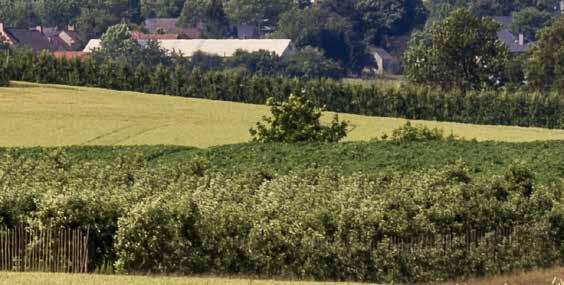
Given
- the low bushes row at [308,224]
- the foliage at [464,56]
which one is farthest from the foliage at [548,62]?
the low bushes row at [308,224]

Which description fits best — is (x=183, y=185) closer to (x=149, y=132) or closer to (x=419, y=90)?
(x=149, y=132)

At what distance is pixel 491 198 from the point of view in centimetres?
5922

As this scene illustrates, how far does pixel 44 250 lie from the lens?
5262 centimetres

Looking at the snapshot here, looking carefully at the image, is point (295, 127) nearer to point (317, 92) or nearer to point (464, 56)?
point (317, 92)

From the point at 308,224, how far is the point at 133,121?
2054 inches

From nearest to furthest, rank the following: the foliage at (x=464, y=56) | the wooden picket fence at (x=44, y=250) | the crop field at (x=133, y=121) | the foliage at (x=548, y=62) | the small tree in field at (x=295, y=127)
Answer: the wooden picket fence at (x=44, y=250)
the small tree in field at (x=295, y=127)
the crop field at (x=133, y=121)
the foliage at (x=464, y=56)
the foliage at (x=548, y=62)

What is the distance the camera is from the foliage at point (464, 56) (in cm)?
16025

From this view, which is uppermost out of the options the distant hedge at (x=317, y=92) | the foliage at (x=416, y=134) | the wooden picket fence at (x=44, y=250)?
the wooden picket fence at (x=44, y=250)

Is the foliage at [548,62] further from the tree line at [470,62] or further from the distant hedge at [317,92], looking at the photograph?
the distant hedge at [317,92]

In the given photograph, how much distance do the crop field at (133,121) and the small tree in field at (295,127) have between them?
505 cm

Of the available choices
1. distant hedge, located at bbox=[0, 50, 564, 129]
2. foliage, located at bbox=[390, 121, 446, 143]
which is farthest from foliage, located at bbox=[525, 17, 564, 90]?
foliage, located at bbox=[390, 121, 446, 143]

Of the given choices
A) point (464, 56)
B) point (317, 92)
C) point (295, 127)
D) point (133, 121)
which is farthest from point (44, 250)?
point (464, 56)

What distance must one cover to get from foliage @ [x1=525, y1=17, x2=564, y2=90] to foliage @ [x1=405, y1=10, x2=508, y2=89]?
487cm

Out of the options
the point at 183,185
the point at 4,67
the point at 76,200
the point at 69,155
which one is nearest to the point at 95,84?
the point at 4,67
